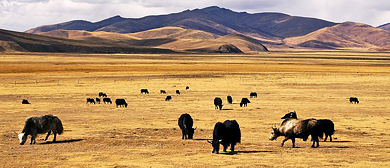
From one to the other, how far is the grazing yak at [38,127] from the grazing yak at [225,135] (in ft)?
25.6

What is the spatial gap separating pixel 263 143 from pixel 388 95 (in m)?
33.4

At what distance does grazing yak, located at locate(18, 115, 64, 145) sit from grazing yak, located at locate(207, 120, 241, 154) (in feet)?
25.6

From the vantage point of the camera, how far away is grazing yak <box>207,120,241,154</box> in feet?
62.5

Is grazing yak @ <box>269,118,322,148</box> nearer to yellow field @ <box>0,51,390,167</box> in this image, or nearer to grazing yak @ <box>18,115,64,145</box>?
yellow field @ <box>0,51,390,167</box>

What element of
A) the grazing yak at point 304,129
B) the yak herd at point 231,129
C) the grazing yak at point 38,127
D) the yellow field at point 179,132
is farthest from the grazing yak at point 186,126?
the grazing yak at point 38,127

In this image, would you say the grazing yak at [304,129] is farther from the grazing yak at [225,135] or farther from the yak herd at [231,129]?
the grazing yak at [225,135]

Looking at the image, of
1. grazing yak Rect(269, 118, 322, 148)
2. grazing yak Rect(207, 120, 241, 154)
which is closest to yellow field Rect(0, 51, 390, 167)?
grazing yak Rect(207, 120, 241, 154)

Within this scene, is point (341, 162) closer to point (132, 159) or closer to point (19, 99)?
point (132, 159)

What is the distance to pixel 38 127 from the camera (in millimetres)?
21922

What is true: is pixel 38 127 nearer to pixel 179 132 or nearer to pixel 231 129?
pixel 179 132

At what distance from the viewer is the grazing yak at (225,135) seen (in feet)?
62.5

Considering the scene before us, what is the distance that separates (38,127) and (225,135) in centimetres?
838

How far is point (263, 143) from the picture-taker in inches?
866

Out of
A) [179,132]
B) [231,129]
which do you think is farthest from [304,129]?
[179,132]
